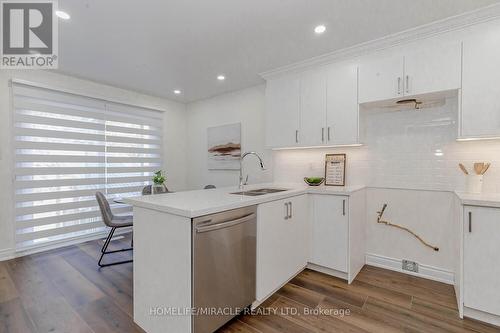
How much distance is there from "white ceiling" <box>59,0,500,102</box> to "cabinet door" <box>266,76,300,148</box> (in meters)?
0.27

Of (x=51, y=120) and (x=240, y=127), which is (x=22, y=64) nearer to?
(x=51, y=120)

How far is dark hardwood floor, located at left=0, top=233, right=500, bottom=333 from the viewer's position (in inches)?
69.1

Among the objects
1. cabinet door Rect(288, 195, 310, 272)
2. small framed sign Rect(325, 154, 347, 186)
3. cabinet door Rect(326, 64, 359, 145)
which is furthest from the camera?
small framed sign Rect(325, 154, 347, 186)

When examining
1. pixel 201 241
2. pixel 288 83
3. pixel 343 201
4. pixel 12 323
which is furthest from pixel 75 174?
pixel 343 201

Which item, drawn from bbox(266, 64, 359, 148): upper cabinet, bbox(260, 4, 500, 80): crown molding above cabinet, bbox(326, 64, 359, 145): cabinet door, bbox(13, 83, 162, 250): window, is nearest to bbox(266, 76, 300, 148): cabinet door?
bbox(266, 64, 359, 148): upper cabinet

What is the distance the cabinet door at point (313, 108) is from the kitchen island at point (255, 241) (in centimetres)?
74

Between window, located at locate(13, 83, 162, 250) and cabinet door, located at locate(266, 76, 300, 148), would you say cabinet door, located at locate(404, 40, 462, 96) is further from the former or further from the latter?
window, located at locate(13, 83, 162, 250)

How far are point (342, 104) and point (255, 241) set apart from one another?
190cm

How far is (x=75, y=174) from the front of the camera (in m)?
3.55

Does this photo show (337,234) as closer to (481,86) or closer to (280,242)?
(280,242)

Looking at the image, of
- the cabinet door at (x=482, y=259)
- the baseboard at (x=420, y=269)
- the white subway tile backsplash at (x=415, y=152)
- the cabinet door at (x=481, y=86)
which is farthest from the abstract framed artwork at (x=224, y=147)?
the cabinet door at (x=482, y=259)

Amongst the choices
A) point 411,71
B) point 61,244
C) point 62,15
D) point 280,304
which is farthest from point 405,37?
point 61,244

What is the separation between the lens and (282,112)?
320 cm

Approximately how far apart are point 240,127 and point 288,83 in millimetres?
1247
